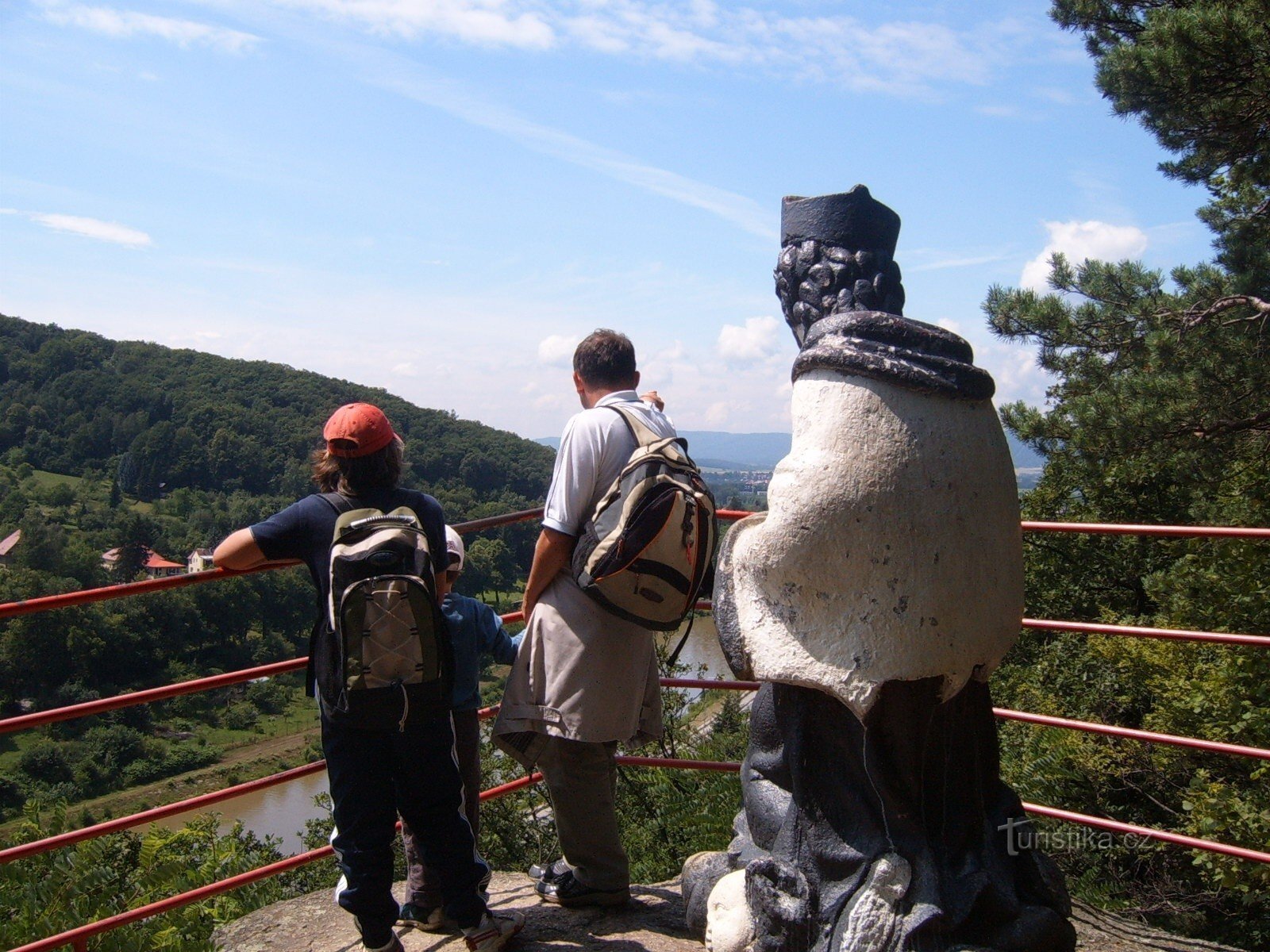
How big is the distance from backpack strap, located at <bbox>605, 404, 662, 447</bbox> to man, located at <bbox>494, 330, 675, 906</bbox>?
0.04 feet

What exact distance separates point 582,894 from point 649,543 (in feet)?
3.96

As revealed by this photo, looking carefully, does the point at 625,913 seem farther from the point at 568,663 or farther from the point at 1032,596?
the point at 1032,596

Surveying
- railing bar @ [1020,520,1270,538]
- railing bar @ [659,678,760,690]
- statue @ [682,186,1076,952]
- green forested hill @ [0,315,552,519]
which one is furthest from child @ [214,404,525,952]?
green forested hill @ [0,315,552,519]

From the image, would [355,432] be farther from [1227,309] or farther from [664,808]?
[1227,309]

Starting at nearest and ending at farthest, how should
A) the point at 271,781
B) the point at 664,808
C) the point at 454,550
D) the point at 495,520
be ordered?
the point at 454,550
the point at 271,781
the point at 495,520
the point at 664,808

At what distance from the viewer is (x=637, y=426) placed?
2.98 m

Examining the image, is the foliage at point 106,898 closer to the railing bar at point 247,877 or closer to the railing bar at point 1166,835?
the railing bar at point 247,877

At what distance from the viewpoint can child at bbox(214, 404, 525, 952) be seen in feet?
8.82

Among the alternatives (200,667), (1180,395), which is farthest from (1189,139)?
(200,667)

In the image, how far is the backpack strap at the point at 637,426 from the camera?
2.96 metres

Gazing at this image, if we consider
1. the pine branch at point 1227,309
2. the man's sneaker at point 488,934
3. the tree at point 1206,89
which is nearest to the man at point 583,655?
the man's sneaker at point 488,934

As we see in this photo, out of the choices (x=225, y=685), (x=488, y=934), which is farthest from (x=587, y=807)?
(x=225, y=685)

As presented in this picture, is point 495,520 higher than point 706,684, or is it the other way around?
point 495,520

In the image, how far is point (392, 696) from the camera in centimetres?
265
